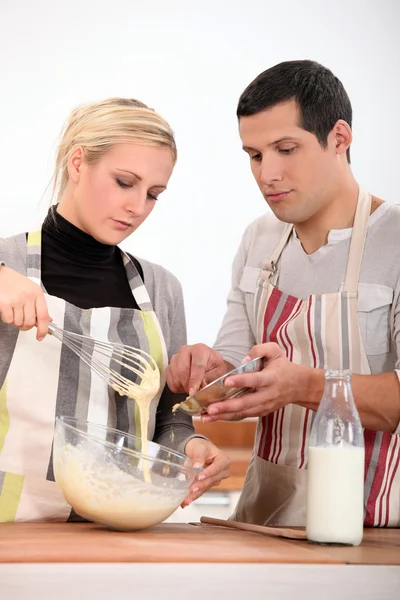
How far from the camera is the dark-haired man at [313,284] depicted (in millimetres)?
1609

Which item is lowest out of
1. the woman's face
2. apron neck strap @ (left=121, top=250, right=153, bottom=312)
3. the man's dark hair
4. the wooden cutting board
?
the wooden cutting board

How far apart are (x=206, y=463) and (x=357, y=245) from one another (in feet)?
1.74

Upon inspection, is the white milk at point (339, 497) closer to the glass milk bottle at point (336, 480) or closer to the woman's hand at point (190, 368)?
the glass milk bottle at point (336, 480)

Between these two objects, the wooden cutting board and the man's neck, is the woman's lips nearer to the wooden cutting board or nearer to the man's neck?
the man's neck

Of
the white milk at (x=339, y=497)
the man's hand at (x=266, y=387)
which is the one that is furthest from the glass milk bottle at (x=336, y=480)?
the man's hand at (x=266, y=387)

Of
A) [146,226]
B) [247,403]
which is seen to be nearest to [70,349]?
[247,403]

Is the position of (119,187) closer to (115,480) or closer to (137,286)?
(137,286)

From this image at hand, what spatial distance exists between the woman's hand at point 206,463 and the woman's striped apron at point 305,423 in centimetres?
20

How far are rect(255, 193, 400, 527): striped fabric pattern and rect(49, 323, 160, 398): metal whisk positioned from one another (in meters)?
0.29

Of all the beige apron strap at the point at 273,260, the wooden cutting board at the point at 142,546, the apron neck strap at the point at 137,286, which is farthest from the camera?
the beige apron strap at the point at 273,260

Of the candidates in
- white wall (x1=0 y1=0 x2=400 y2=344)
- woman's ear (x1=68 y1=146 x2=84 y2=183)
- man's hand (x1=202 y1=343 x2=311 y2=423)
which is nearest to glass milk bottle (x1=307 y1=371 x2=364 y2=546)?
man's hand (x1=202 y1=343 x2=311 y2=423)

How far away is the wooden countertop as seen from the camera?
3.34 ft

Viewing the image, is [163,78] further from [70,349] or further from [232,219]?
[70,349]

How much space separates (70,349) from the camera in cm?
161
